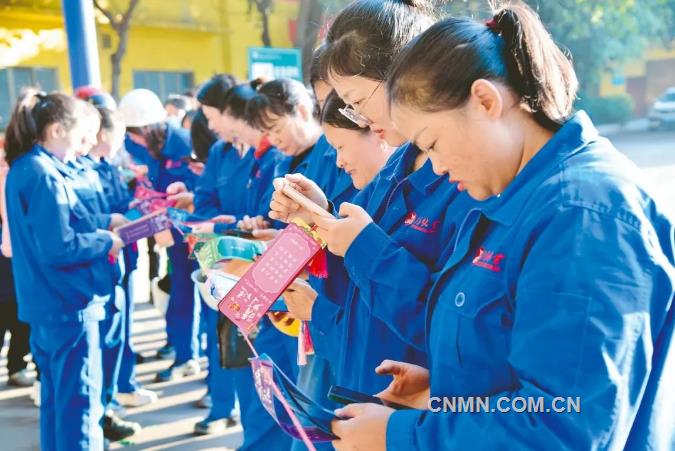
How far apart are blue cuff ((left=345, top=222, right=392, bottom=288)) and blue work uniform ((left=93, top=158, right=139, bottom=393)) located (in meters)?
2.62

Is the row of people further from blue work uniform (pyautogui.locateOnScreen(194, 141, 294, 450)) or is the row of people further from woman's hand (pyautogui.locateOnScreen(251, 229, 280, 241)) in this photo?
blue work uniform (pyautogui.locateOnScreen(194, 141, 294, 450))

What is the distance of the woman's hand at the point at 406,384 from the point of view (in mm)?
1311

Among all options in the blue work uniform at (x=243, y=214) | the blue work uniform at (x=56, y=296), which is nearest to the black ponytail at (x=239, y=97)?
the blue work uniform at (x=243, y=214)

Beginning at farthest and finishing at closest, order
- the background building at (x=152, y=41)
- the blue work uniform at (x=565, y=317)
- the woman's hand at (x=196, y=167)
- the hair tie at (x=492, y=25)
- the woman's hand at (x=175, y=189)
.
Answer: the background building at (x=152, y=41) < the woman's hand at (x=196, y=167) < the woman's hand at (x=175, y=189) < the hair tie at (x=492, y=25) < the blue work uniform at (x=565, y=317)

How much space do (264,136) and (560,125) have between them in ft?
7.73

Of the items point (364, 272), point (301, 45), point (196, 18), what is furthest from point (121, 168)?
point (196, 18)

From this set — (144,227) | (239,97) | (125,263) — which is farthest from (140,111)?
(144,227)

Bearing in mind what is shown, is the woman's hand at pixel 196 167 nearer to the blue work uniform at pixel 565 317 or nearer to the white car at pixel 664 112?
the blue work uniform at pixel 565 317

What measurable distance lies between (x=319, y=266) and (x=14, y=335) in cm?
361

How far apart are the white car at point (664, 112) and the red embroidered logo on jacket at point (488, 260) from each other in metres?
20.2

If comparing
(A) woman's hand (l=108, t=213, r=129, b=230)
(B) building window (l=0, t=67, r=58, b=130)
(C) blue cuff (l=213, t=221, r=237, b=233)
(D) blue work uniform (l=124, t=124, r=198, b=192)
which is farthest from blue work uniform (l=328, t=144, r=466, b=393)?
(B) building window (l=0, t=67, r=58, b=130)

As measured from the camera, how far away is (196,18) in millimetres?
16250

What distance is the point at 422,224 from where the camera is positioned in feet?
4.84

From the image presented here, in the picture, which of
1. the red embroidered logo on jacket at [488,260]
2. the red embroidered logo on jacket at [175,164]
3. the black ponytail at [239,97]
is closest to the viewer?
the red embroidered logo on jacket at [488,260]
